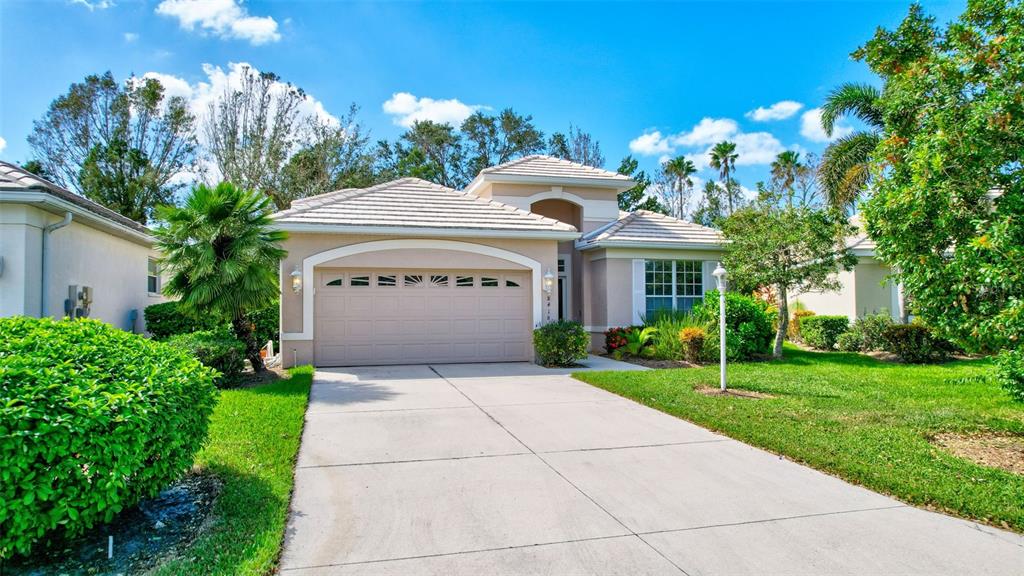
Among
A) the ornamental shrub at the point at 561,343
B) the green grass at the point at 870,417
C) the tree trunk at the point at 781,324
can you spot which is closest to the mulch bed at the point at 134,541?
the green grass at the point at 870,417

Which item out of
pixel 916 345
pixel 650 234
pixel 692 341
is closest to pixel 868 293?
pixel 916 345

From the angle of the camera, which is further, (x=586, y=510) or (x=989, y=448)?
(x=989, y=448)

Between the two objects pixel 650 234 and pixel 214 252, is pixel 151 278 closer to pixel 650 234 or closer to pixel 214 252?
pixel 214 252

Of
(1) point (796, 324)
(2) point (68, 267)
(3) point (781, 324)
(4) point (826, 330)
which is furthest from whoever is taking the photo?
(1) point (796, 324)

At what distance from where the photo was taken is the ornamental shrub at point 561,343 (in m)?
12.8

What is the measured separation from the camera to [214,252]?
1005 centimetres

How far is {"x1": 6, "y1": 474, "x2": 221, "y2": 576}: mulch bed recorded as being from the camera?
11.1 feet

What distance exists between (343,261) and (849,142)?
16.5 m

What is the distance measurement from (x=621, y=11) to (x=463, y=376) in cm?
879

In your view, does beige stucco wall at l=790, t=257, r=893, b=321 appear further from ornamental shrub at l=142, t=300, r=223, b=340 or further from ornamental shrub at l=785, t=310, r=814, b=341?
ornamental shrub at l=142, t=300, r=223, b=340

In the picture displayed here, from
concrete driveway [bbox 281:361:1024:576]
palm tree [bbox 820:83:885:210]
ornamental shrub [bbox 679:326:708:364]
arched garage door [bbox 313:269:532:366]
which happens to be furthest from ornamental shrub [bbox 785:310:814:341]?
concrete driveway [bbox 281:361:1024:576]

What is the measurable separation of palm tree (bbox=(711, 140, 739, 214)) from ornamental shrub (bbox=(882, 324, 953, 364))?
22829 millimetres

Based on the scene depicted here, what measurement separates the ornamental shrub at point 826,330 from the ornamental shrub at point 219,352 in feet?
49.8

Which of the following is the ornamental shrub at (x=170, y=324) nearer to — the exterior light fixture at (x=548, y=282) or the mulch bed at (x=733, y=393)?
the exterior light fixture at (x=548, y=282)
